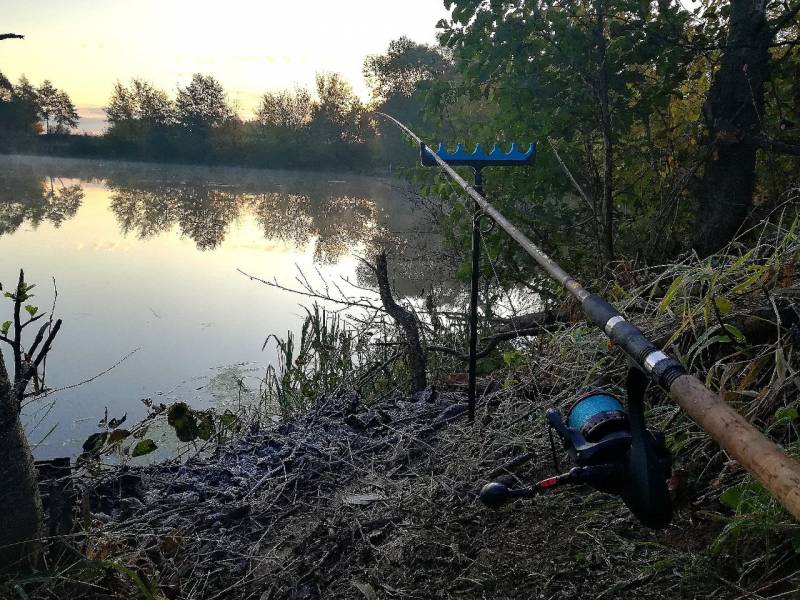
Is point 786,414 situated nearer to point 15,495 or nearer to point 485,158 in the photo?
point 485,158

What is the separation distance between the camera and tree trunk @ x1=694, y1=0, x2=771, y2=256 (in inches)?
145

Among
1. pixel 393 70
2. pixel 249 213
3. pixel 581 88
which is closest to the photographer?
pixel 581 88

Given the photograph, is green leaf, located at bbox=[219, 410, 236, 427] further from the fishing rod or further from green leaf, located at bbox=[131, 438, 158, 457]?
the fishing rod

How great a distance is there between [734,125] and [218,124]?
151 feet

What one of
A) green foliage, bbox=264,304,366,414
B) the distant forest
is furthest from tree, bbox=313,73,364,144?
green foliage, bbox=264,304,366,414

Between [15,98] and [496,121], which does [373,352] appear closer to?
[496,121]

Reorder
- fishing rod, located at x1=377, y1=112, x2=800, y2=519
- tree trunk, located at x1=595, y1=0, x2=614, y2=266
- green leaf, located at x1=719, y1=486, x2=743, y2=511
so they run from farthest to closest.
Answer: tree trunk, located at x1=595, y1=0, x2=614, y2=266
green leaf, located at x1=719, y1=486, x2=743, y2=511
fishing rod, located at x1=377, y1=112, x2=800, y2=519

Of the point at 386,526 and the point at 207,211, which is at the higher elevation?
the point at 207,211

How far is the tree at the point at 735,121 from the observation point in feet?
12.0

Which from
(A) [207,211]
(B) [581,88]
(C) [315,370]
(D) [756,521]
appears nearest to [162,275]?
(C) [315,370]

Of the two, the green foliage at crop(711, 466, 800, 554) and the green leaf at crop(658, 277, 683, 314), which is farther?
the green leaf at crop(658, 277, 683, 314)

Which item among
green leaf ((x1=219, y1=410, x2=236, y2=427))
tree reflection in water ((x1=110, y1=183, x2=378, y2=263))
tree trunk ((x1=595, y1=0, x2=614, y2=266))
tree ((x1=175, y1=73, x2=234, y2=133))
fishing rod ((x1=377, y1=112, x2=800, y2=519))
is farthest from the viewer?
tree ((x1=175, y1=73, x2=234, y2=133))

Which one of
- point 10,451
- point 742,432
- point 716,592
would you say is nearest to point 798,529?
point 716,592

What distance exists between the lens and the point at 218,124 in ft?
148
